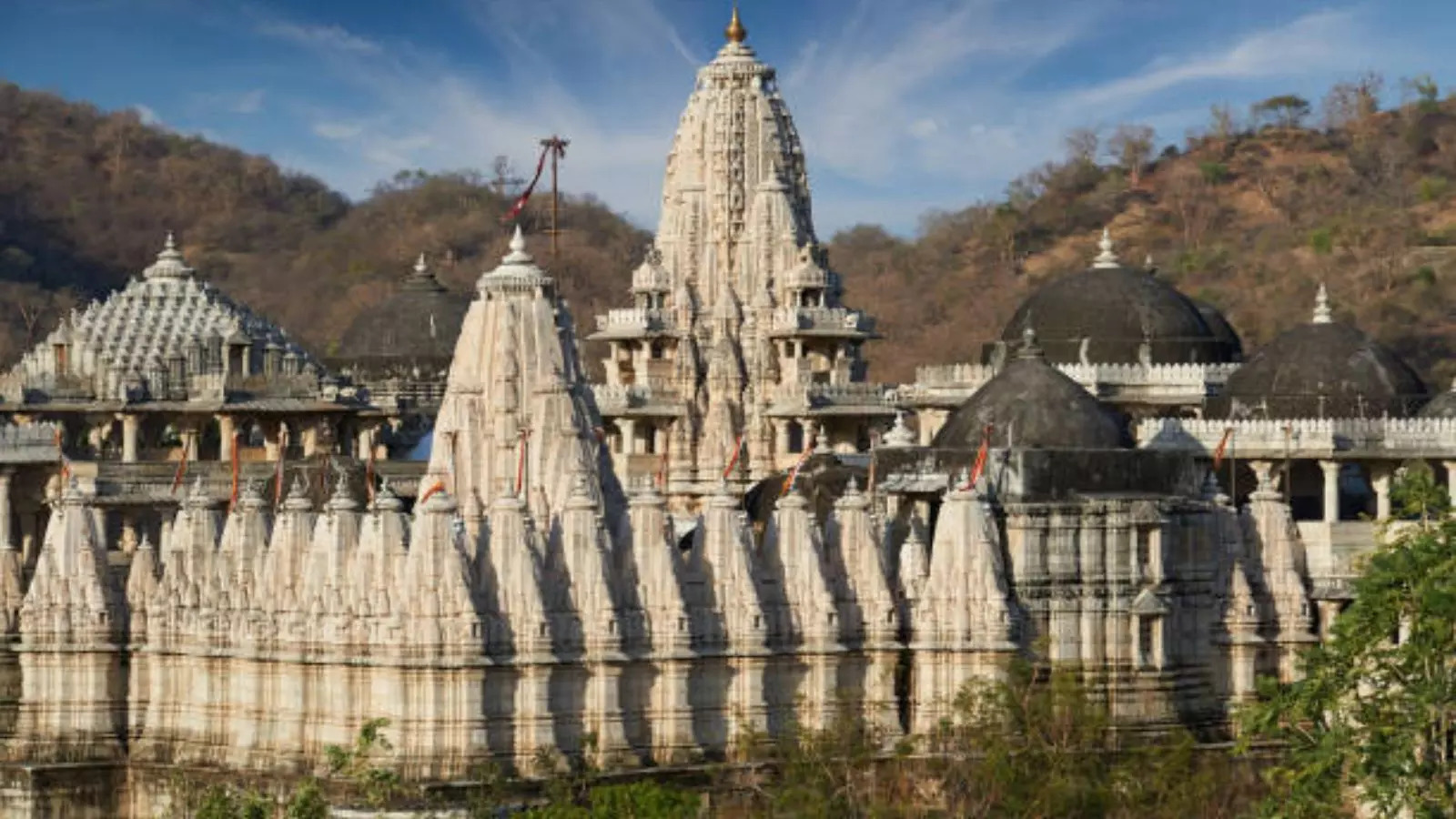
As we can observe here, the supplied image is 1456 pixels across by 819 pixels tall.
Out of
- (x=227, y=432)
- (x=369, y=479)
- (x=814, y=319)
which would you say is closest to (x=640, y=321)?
(x=814, y=319)

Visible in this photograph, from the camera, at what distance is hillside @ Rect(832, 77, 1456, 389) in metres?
133

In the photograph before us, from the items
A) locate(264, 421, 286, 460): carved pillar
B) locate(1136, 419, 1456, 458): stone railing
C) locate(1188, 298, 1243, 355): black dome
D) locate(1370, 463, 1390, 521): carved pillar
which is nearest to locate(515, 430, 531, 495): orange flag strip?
locate(1136, 419, 1456, 458): stone railing

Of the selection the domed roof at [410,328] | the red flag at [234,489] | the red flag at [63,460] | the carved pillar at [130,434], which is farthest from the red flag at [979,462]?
the domed roof at [410,328]

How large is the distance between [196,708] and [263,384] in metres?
22.3

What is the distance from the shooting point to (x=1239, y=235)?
148 metres

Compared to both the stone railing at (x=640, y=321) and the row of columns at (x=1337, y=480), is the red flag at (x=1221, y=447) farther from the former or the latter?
the stone railing at (x=640, y=321)

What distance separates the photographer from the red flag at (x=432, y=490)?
2256 inches

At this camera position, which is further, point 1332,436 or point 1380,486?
point 1332,436

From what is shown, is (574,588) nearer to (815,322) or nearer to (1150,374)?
(815,322)

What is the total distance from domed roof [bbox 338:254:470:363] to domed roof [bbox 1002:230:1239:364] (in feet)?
38.8

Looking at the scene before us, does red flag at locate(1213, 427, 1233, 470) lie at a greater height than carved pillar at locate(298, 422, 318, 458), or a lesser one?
lesser

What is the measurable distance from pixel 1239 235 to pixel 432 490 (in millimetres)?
91852

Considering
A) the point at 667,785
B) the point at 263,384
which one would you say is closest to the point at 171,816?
the point at 667,785

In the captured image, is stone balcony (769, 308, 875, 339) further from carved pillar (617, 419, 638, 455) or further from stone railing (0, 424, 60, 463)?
stone railing (0, 424, 60, 463)
